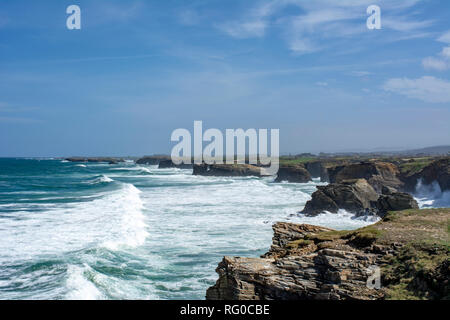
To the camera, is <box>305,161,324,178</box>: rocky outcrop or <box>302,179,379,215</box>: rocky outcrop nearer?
<box>302,179,379,215</box>: rocky outcrop

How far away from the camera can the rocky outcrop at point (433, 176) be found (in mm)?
46031

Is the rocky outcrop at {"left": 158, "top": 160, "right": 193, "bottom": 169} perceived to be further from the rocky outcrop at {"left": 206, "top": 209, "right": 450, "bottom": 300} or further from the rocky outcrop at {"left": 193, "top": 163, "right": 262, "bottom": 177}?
the rocky outcrop at {"left": 206, "top": 209, "right": 450, "bottom": 300}

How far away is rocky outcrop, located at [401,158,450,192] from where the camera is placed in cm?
4603

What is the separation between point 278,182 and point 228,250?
194 ft

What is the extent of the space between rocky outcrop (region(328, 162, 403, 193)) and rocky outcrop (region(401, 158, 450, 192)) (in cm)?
149

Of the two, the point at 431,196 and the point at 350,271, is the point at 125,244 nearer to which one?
the point at 350,271

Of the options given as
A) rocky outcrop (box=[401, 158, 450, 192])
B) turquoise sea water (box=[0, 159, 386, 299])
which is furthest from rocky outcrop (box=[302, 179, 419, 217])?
rocky outcrop (box=[401, 158, 450, 192])

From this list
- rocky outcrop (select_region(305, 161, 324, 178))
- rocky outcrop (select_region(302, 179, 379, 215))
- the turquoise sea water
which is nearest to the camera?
the turquoise sea water

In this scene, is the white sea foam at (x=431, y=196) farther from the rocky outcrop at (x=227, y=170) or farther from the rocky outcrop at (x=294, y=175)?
the rocky outcrop at (x=227, y=170)

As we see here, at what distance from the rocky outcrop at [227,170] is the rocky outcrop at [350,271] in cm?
8562
